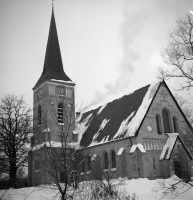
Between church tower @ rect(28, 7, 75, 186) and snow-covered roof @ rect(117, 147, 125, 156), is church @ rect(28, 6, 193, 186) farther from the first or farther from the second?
snow-covered roof @ rect(117, 147, 125, 156)

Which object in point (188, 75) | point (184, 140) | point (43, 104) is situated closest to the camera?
point (188, 75)

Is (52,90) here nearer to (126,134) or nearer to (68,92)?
(68,92)

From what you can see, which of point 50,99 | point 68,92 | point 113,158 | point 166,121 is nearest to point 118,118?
point 113,158

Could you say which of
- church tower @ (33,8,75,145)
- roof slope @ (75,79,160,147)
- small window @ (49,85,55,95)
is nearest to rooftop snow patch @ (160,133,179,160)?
roof slope @ (75,79,160,147)

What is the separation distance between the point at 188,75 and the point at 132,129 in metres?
17.2

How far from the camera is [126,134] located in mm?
30016

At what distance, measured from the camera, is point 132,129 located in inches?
1169

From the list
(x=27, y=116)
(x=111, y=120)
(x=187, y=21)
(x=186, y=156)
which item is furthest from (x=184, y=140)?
(x=187, y=21)

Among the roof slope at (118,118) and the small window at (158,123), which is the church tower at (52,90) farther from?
the small window at (158,123)

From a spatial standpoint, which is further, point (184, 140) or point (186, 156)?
point (184, 140)

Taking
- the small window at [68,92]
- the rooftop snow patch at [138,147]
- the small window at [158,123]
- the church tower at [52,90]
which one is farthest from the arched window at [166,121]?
the small window at [68,92]

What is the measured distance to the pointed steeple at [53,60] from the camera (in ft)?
136

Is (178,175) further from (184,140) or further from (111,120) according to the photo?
(111,120)

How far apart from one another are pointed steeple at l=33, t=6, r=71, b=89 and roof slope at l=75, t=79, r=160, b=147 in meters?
7.95
